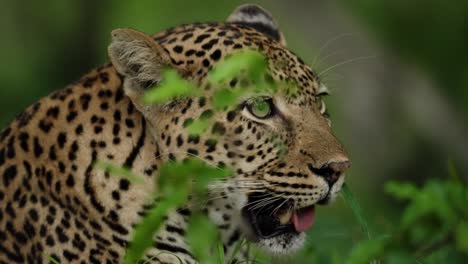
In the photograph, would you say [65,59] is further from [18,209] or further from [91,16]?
[18,209]

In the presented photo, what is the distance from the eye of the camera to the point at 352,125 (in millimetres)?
21312

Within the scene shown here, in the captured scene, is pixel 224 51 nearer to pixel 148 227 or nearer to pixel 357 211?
pixel 357 211

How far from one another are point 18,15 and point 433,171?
1411cm

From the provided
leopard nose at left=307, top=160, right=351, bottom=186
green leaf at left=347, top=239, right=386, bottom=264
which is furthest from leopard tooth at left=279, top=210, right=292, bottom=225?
green leaf at left=347, top=239, right=386, bottom=264

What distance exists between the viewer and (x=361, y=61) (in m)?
21.0

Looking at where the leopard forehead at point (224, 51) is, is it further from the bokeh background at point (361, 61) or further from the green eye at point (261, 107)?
the bokeh background at point (361, 61)

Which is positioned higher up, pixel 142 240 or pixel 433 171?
pixel 142 240

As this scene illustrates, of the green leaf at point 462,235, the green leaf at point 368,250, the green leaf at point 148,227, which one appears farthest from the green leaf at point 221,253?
the green leaf at point 462,235

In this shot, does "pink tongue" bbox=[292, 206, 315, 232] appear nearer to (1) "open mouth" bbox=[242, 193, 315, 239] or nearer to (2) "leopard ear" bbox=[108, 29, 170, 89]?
(1) "open mouth" bbox=[242, 193, 315, 239]

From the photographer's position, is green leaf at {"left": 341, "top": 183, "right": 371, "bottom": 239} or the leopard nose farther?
the leopard nose

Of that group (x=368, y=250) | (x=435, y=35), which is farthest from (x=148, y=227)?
(x=435, y=35)

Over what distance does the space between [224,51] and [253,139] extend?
22.5 inches

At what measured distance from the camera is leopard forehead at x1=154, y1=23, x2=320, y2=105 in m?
7.18

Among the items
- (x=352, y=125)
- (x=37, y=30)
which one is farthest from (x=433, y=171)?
(x=37, y=30)
